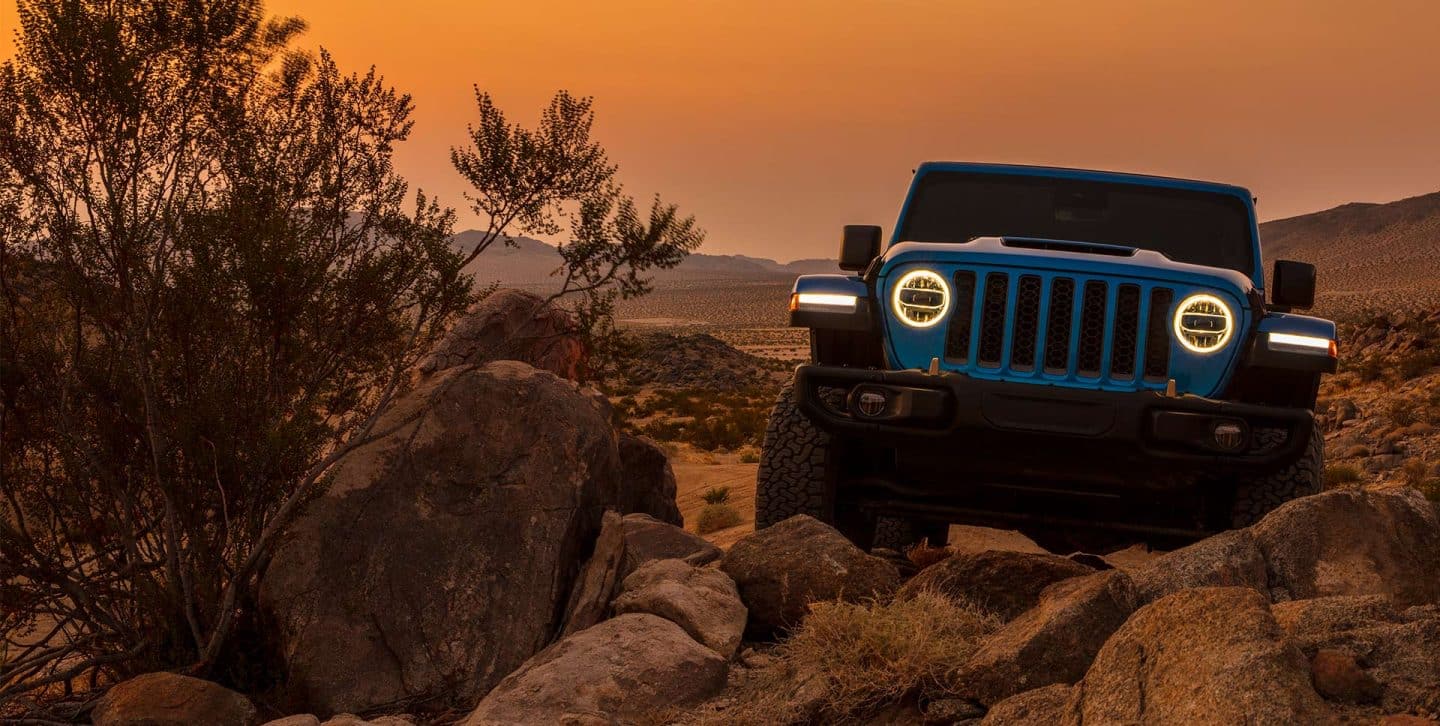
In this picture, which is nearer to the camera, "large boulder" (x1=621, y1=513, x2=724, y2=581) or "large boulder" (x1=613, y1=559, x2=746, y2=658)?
"large boulder" (x1=613, y1=559, x2=746, y2=658)

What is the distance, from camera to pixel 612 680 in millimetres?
4945

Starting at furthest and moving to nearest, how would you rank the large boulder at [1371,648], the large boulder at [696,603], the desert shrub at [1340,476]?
the desert shrub at [1340,476], the large boulder at [696,603], the large boulder at [1371,648]

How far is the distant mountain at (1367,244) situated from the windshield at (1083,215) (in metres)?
88.0

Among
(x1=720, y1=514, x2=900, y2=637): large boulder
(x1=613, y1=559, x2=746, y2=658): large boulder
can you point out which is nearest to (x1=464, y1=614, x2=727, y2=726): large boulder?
(x1=613, y1=559, x2=746, y2=658): large boulder

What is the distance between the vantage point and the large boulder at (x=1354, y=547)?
4.69 meters

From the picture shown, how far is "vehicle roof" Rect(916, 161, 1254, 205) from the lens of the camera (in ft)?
24.3

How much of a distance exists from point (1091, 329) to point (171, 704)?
15.4ft

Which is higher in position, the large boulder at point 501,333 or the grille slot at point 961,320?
the grille slot at point 961,320

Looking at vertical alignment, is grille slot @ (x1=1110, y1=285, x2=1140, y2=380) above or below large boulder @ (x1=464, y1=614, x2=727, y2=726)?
above

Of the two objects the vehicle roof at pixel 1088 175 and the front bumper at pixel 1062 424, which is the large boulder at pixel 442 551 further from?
the vehicle roof at pixel 1088 175

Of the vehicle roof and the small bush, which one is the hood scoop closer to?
the vehicle roof

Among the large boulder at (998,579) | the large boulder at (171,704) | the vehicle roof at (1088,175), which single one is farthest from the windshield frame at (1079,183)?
the large boulder at (171,704)

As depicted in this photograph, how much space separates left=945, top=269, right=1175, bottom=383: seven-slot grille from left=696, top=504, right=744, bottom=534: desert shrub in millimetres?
6360

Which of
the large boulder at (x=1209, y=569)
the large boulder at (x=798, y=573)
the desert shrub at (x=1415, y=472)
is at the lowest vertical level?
the desert shrub at (x=1415, y=472)
